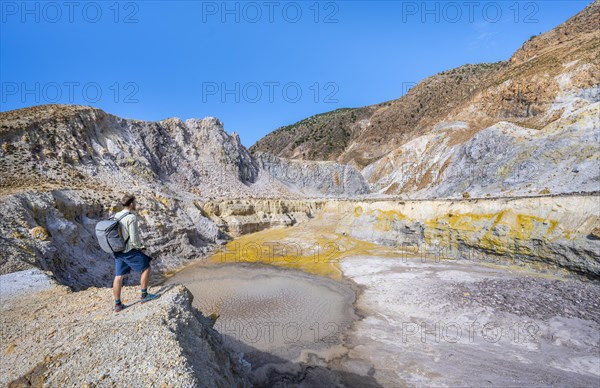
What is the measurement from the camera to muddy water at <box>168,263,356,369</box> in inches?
403

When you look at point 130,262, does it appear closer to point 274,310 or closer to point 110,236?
point 110,236

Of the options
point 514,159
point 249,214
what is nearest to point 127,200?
point 249,214

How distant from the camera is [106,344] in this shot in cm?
448

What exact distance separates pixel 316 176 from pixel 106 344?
164 ft

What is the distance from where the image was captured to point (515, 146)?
103 ft

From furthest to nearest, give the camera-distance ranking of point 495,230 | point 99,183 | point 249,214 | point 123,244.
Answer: point 249,214
point 99,183
point 495,230
point 123,244

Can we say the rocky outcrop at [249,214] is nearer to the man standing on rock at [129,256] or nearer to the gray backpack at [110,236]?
the man standing on rock at [129,256]

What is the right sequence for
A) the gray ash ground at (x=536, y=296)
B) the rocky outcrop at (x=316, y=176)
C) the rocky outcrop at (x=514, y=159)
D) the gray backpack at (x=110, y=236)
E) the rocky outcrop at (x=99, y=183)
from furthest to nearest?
the rocky outcrop at (x=316, y=176)
the rocky outcrop at (x=514, y=159)
the rocky outcrop at (x=99, y=183)
the gray ash ground at (x=536, y=296)
the gray backpack at (x=110, y=236)

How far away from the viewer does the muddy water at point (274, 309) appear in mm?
10238

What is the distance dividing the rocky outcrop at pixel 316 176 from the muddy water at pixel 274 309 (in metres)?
33.1

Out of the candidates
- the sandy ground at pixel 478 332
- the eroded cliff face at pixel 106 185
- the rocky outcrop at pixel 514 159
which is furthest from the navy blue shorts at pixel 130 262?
the rocky outcrop at pixel 514 159

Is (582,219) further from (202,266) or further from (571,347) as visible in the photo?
(202,266)

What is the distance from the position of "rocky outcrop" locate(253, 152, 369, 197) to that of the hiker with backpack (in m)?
45.7

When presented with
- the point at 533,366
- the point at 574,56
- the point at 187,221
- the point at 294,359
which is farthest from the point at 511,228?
the point at 574,56
